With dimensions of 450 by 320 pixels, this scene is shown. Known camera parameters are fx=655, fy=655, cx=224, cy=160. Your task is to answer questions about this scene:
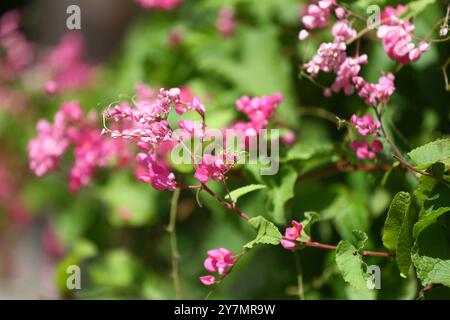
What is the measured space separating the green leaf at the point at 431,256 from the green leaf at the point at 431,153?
90mm

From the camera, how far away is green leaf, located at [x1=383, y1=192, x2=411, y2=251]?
34.8 inches

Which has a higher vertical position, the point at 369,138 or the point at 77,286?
the point at 369,138

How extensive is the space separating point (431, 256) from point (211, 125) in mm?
572

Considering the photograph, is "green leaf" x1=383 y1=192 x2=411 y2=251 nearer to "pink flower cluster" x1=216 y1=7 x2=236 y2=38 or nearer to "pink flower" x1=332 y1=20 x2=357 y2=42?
"pink flower" x1=332 y1=20 x2=357 y2=42

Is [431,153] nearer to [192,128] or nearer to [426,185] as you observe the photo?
[426,185]

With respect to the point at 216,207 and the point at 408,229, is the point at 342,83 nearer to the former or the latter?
the point at 408,229

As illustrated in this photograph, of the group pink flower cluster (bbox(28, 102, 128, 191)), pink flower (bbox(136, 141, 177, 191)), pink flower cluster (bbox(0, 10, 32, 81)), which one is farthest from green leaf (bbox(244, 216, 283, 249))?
pink flower cluster (bbox(0, 10, 32, 81))

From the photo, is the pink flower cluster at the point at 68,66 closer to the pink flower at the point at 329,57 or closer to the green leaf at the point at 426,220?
the pink flower at the point at 329,57

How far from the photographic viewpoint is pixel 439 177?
90 cm

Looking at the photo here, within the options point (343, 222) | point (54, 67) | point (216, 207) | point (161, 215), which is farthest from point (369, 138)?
point (54, 67)

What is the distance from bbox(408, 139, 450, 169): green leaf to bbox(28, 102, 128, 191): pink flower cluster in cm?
63

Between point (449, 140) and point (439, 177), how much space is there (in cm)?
6

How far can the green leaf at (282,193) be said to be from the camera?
1.06 meters
